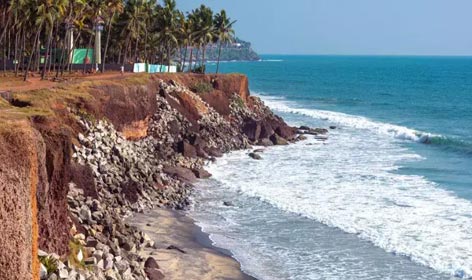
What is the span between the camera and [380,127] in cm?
7138

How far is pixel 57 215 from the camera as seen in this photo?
61.6 ft

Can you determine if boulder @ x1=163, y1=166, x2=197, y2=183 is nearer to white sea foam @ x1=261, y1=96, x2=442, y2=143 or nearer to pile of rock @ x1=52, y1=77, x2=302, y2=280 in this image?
pile of rock @ x1=52, y1=77, x2=302, y2=280

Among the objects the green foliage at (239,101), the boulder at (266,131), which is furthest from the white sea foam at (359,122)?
the green foliage at (239,101)

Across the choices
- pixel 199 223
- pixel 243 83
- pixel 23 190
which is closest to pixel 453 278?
pixel 199 223

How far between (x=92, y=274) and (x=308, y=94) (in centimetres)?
10363

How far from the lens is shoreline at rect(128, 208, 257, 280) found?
23.1 m

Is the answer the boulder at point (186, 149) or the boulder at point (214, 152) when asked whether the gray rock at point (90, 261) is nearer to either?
the boulder at point (186, 149)

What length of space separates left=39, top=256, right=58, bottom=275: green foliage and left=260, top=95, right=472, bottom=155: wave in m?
44.9

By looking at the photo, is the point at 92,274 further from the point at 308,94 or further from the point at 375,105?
the point at 308,94

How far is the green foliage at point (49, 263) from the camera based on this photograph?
15688 mm

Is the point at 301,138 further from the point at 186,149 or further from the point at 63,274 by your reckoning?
the point at 63,274

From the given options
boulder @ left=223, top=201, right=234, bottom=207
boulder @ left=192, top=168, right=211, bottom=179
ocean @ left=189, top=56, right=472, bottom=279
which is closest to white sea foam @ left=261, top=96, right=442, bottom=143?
ocean @ left=189, top=56, right=472, bottom=279

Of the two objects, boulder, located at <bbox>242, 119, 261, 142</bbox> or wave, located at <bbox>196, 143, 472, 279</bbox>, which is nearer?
wave, located at <bbox>196, 143, 472, 279</bbox>

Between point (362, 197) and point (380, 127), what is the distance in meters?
37.2
